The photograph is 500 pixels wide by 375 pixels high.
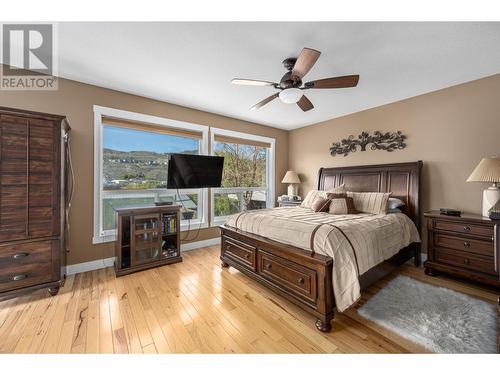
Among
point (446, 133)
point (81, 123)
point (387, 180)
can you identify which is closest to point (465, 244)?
point (387, 180)

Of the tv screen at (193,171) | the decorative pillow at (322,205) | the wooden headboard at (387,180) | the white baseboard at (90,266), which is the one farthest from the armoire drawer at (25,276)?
the wooden headboard at (387,180)

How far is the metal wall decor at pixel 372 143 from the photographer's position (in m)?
3.41

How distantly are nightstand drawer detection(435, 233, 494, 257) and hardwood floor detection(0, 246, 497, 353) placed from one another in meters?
0.43

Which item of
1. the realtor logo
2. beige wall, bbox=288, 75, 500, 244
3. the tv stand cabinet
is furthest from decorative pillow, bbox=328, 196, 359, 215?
the realtor logo

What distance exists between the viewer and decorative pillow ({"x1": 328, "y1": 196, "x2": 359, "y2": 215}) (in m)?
2.97

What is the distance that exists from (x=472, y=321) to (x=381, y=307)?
0.68 metres

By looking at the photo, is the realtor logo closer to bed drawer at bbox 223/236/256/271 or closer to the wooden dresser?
bed drawer at bbox 223/236/256/271

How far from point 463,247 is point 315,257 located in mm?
2100

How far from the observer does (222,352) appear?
57.0 inches

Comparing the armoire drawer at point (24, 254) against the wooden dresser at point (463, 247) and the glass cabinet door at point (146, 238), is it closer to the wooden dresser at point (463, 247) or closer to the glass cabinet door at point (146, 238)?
the glass cabinet door at point (146, 238)

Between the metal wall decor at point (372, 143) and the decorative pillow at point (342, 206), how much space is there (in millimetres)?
1318
